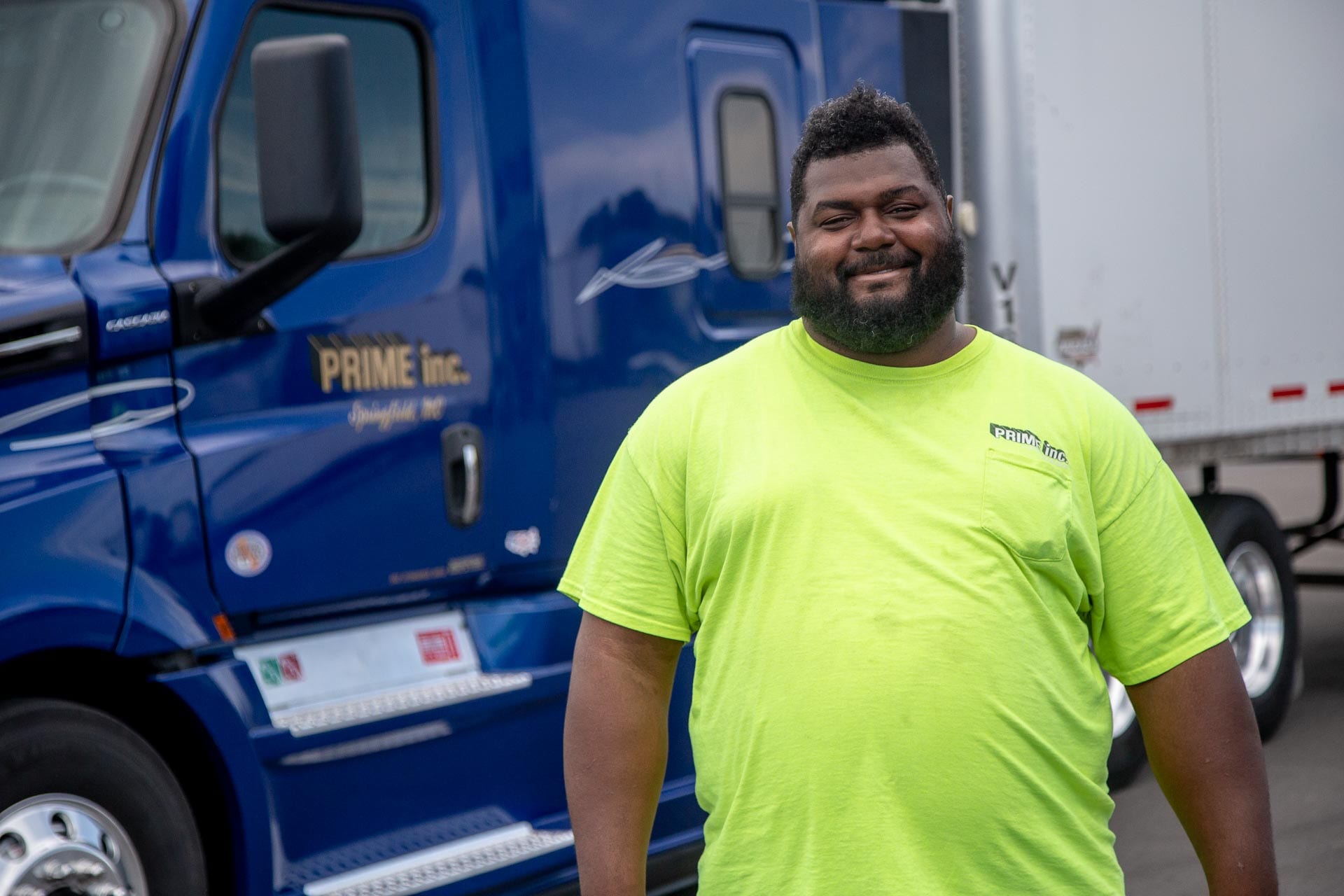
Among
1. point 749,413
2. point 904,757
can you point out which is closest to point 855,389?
point 749,413

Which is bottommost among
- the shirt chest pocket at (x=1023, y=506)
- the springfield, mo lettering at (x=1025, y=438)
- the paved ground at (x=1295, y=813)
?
the paved ground at (x=1295, y=813)

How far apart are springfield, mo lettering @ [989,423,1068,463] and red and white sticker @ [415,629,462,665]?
2410 millimetres

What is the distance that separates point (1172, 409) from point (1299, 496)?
14.0 m

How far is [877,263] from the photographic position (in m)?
2.13

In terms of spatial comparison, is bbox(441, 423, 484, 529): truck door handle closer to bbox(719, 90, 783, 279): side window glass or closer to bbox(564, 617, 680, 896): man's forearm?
bbox(719, 90, 783, 279): side window glass

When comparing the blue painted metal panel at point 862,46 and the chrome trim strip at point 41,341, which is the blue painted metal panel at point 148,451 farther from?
the blue painted metal panel at point 862,46

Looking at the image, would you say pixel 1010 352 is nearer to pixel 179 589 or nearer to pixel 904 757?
pixel 904 757

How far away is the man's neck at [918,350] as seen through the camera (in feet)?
7.03

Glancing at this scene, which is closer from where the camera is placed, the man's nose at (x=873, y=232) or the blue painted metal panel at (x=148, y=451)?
the man's nose at (x=873, y=232)

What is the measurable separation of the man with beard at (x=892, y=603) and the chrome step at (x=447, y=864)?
183cm

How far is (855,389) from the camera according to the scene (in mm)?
2100

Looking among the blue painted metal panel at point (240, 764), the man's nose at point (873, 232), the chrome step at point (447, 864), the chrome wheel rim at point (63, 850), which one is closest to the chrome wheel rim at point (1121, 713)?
the chrome step at point (447, 864)

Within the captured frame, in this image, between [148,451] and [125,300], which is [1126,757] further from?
[125,300]

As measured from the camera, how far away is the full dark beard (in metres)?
2.10
